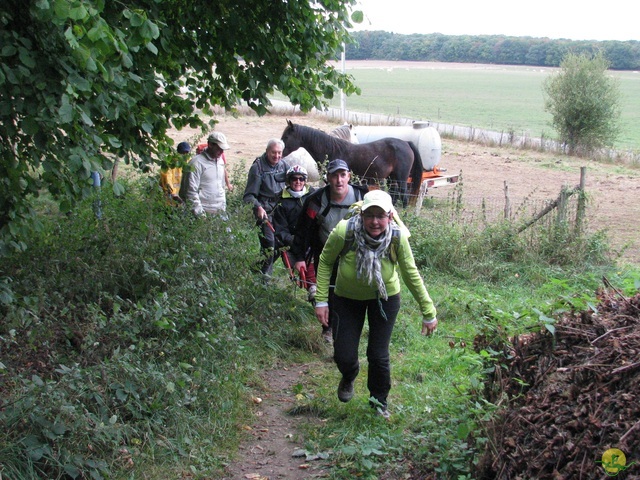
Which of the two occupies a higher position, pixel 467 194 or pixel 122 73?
pixel 122 73

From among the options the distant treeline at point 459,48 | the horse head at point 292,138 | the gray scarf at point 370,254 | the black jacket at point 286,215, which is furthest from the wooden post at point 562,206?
the distant treeline at point 459,48

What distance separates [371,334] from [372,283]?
0.49m

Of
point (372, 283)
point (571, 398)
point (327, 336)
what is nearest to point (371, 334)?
point (372, 283)

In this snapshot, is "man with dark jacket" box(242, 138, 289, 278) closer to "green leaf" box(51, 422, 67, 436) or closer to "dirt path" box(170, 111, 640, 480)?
"dirt path" box(170, 111, 640, 480)

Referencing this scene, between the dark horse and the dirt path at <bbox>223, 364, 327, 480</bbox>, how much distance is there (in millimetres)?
8495

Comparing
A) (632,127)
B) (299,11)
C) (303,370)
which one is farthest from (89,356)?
(632,127)

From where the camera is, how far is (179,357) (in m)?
5.48

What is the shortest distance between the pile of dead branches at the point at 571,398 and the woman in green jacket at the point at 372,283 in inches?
39.8

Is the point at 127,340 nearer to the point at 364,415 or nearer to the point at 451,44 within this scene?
the point at 364,415

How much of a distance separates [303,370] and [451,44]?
470 ft

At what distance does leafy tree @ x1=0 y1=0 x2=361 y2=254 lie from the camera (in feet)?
14.5

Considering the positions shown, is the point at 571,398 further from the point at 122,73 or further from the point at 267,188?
the point at 267,188

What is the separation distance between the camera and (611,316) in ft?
13.7

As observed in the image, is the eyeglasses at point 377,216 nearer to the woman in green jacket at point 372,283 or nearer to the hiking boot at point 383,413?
the woman in green jacket at point 372,283
